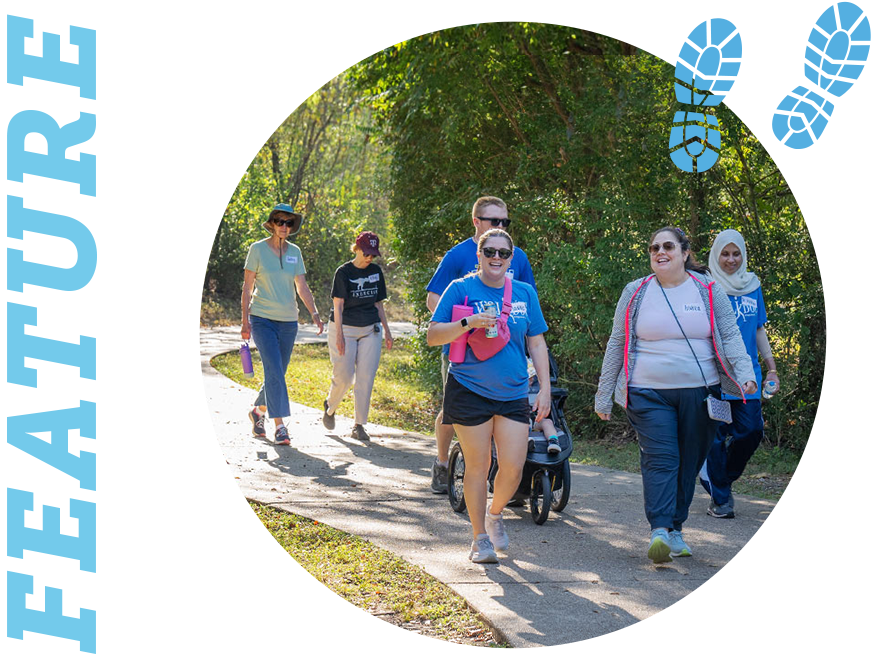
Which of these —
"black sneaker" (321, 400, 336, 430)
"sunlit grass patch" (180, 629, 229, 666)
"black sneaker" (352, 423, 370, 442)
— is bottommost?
"sunlit grass patch" (180, 629, 229, 666)

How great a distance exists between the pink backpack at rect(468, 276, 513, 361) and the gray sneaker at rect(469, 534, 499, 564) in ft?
3.12

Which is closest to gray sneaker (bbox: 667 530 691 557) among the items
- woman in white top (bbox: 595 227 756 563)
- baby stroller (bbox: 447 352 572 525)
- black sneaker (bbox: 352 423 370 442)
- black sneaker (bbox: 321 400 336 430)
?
woman in white top (bbox: 595 227 756 563)

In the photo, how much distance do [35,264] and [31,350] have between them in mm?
371

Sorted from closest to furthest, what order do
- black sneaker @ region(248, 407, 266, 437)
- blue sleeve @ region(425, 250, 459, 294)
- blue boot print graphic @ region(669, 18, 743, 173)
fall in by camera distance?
blue boot print graphic @ region(669, 18, 743, 173) < blue sleeve @ region(425, 250, 459, 294) < black sneaker @ region(248, 407, 266, 437)

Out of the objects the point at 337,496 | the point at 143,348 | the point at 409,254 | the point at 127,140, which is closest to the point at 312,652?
the point at 143,348

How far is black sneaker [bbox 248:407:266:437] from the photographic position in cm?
897

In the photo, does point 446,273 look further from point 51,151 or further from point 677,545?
point 51,151

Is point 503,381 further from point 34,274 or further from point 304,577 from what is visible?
point 34,274

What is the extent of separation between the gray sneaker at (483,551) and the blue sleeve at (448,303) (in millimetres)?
1159

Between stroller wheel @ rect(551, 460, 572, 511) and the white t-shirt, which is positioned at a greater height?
the white t-shirt

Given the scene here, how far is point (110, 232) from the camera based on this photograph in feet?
15.1

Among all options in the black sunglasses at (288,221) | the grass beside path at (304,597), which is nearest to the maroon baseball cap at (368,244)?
the black sunglasses at (288,221)

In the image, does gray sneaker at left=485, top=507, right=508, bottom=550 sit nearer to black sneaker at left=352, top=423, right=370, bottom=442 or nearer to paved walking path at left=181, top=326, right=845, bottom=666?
paved walking path at left=181, top=326, right=845, bottom=666

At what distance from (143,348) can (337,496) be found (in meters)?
2.61
